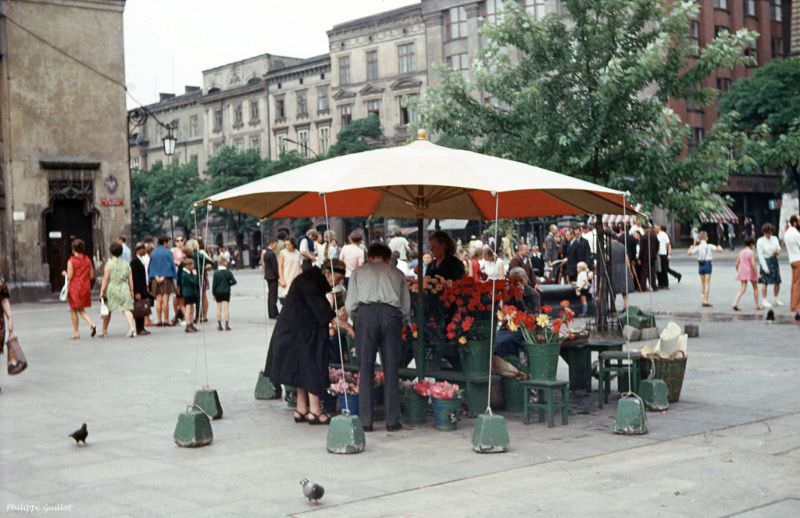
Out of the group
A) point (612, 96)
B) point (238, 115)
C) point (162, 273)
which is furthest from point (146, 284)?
point (238, 115)

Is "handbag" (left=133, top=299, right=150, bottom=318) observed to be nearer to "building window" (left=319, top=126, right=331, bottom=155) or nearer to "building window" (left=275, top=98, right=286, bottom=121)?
"building window" (left=319, top=126, right=331, bottom=155)

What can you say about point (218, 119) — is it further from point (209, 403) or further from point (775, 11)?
point (209, 403)

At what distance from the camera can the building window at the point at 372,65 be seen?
244ft

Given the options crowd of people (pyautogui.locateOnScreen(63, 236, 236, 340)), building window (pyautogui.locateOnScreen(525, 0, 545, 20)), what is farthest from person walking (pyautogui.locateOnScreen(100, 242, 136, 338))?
building window (pyautogui.locateOnScreen(525, 0, 545, 20))

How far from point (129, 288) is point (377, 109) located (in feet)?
184

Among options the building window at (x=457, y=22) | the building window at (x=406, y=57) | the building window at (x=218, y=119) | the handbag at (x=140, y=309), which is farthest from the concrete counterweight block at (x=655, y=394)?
the building window at (x=218, y=119)

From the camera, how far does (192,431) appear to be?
8.83 meters

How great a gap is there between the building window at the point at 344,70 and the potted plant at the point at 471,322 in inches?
2660

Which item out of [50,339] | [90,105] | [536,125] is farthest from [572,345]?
[90,105]

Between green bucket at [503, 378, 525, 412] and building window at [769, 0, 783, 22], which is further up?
building window at [769, 0, 783, 22]

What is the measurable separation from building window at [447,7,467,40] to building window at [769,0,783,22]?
2035 cm

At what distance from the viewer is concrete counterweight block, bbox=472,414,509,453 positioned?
833 centimetres

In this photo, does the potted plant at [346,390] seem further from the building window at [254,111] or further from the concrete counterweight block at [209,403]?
the building window at [254,111]

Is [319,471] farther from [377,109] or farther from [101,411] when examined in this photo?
[377,109]
